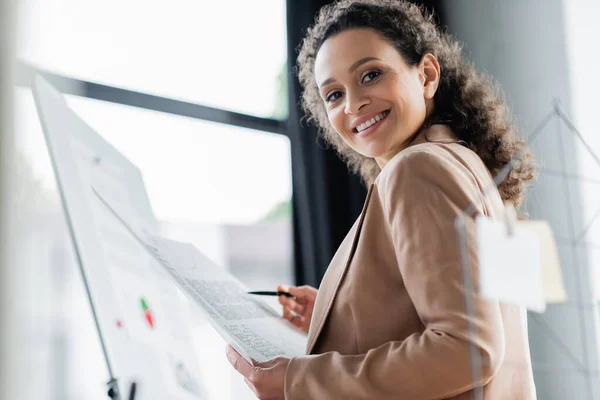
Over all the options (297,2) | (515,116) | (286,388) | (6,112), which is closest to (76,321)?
(6,112)

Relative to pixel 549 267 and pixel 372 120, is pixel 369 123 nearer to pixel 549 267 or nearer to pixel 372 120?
pixel 372 120

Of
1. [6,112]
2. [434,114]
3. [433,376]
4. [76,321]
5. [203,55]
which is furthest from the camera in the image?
[203,55]

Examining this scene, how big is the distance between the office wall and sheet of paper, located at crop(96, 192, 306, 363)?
0.36m

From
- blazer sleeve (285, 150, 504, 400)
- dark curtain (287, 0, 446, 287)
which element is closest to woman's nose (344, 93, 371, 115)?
blazer sleeve (285, 150, 504, 400)

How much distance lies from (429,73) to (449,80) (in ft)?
0.36

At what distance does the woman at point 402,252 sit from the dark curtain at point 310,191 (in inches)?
51.9

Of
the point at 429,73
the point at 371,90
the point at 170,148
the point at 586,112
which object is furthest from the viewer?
the point at 170,148

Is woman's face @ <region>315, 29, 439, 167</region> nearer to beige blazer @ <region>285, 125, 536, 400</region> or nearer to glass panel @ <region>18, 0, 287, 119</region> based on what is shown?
beige blazer @ <region>285, 125, 536, 400</region>

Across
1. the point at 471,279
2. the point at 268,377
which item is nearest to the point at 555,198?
the point at 471,279

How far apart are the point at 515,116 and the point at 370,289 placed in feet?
1.75

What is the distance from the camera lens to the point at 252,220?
A: 2219 mm

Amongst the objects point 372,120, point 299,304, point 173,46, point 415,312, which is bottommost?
point 299,304

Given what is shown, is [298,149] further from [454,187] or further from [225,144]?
[454,187]

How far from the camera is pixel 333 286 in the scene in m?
0.77
